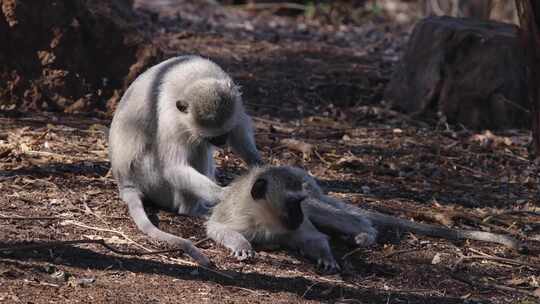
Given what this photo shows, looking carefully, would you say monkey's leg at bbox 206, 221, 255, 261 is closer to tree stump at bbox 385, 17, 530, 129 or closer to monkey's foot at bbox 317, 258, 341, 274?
monkey's foot at bbox 317, 258, 341, 274

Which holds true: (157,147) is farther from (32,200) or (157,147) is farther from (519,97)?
(519,97)

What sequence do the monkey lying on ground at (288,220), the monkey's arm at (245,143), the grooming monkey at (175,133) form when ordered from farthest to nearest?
the monkey's arm at (245,143) < the grooming monkey at (175,133) < the monkey lying on ground at (288,220)

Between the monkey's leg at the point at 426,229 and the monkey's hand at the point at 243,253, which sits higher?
the monkey's hand at the point at 243,253

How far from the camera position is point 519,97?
916 cm

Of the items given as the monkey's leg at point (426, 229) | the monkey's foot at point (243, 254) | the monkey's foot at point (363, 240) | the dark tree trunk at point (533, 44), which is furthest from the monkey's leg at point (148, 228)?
the dark tree trunk at point (533, 44)

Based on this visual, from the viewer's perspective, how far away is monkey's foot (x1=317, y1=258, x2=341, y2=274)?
5680 mm

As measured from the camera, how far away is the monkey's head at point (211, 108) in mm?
6145

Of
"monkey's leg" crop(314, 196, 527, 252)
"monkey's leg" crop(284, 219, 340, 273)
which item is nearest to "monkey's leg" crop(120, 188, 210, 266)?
"monkey's leg" crop(284, 219, 340, 273)

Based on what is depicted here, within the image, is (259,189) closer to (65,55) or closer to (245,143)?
(245,143)

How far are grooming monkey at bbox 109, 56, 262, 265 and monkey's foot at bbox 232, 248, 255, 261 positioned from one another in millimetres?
585

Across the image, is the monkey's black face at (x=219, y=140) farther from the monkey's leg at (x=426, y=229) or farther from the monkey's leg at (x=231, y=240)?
the monkey's leg at (x=426, y=229)

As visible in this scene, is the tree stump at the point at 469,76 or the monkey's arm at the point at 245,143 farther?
the tree stump at the point at 469,76

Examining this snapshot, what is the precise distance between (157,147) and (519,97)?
4140 millimetres

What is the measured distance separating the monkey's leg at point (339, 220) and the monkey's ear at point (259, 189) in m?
0.42
